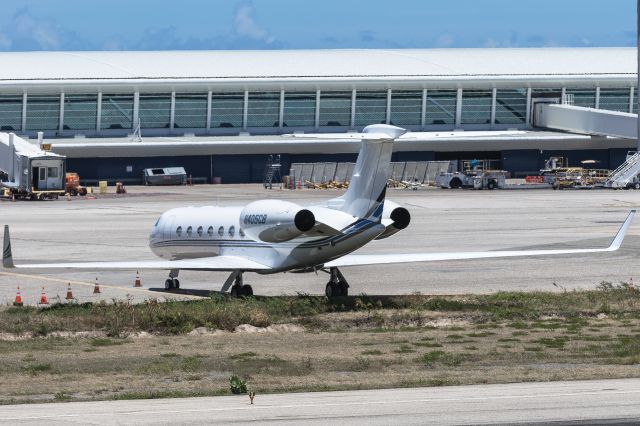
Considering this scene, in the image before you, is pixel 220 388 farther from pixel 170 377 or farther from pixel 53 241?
pixel 53 241

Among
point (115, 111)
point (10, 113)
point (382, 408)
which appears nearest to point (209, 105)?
point (115, 111)

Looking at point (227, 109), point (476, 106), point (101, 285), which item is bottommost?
point (101, 285)

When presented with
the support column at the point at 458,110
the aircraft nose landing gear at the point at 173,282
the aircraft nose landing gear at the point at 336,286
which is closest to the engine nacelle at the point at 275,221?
the aircraft nose landing gear at the point at 336,286

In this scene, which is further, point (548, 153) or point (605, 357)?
point (548, 153)

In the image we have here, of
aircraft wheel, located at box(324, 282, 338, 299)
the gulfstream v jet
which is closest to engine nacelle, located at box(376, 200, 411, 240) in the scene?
the gulfstream v jet

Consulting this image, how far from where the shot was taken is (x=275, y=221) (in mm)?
39531

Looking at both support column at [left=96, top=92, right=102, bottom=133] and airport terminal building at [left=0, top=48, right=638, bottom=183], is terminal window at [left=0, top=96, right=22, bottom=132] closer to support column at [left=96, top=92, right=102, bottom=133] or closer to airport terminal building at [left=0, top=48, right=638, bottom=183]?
airport terminal building at [left=0, top=48, right=638, bottom=183]

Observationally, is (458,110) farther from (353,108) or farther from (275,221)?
(275,221)

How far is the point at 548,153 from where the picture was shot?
13225cm

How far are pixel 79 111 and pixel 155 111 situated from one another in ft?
23.3

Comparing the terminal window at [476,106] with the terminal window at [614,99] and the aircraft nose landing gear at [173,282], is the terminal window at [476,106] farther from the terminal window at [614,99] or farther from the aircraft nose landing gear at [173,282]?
the aircraft nose landing gear at [173,282]

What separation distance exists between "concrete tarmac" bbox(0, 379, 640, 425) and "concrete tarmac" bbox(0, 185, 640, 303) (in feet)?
64.3

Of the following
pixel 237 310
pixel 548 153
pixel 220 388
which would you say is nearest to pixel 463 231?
pixel 237 310

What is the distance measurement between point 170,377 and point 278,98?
10595 centimetres
